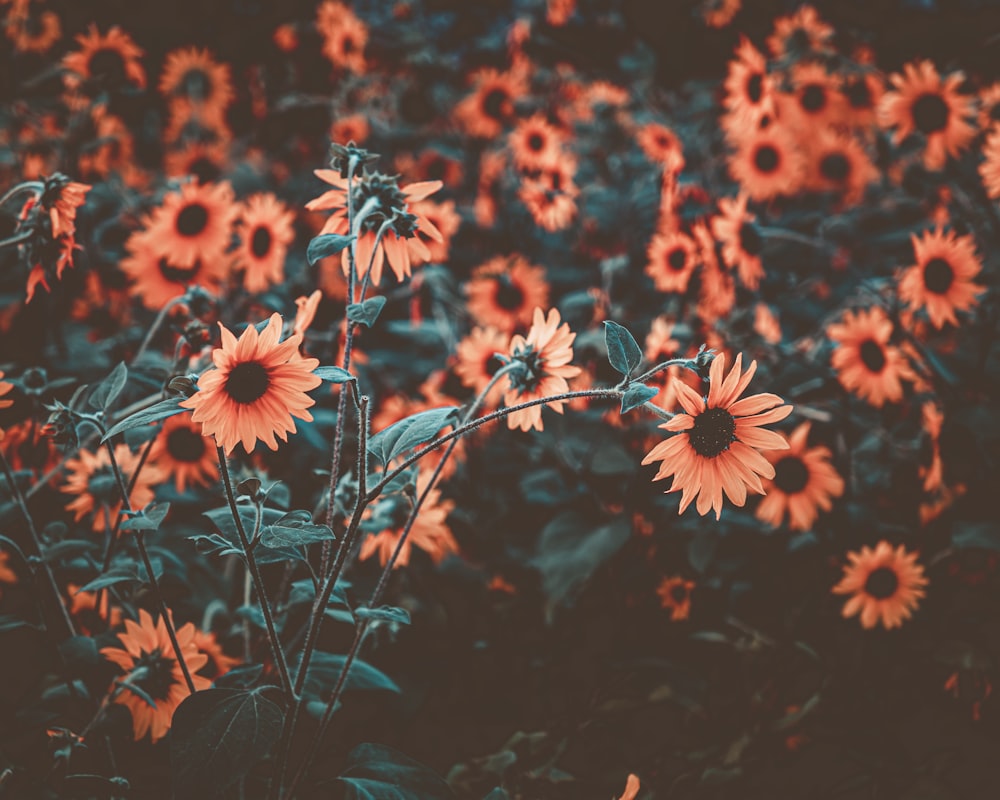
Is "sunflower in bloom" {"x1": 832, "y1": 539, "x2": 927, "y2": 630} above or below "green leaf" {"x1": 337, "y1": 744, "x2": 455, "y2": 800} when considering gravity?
above

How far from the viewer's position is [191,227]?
1712 mm

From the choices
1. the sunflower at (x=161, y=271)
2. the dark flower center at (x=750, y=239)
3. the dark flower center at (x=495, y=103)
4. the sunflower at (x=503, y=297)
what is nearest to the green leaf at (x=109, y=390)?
the sunflower at (x=161, y=271)

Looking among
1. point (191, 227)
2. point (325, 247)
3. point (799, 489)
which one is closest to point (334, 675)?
point (325, 247)

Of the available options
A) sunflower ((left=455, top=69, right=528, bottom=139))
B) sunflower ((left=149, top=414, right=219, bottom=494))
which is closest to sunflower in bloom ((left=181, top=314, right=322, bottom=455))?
sunflower ((left=149, top=414, right=219, bottom=494))

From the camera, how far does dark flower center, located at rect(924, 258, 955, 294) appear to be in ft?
5.28

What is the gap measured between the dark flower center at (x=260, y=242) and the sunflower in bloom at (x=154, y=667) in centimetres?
87

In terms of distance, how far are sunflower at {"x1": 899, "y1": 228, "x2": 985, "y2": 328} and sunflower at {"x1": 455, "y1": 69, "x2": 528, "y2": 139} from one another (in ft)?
6.23

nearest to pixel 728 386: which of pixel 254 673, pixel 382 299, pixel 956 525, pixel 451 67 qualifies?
pixel 382 299

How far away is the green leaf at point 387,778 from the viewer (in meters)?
0.86

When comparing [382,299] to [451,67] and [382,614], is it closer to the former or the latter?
[382,614]

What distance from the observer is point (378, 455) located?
0.89 m

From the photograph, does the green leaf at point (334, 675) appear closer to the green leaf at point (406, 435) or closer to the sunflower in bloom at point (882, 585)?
the green leaf at point (406, 435)

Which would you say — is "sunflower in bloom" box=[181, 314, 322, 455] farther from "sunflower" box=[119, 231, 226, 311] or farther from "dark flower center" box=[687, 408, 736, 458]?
"sunflower" box=[119, 231, 226, 311]

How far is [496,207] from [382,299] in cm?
205
